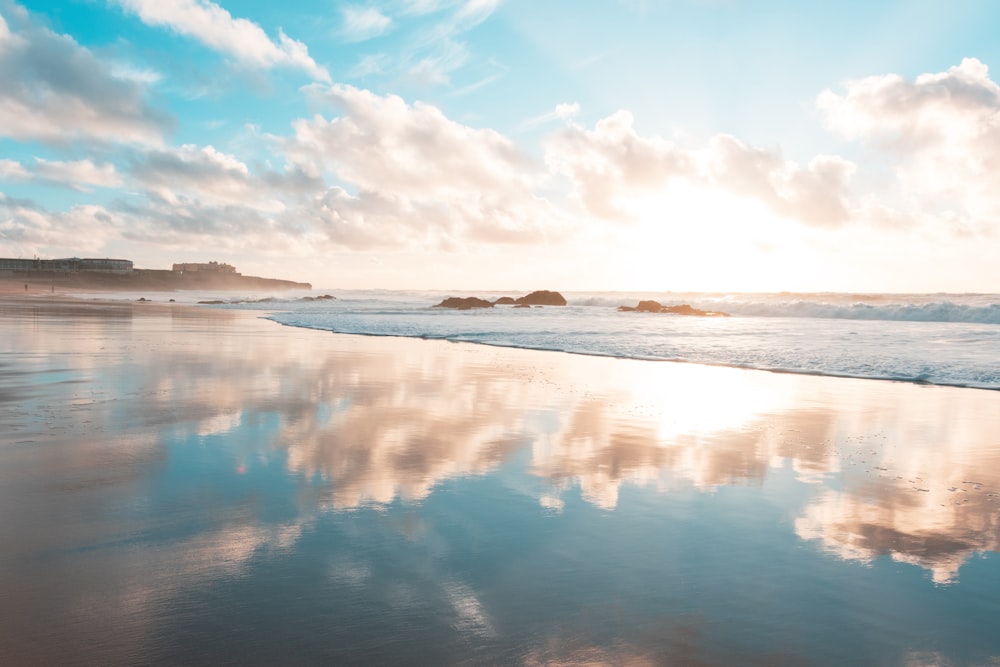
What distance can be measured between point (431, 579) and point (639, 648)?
1258mm

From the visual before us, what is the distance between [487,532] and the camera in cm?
459

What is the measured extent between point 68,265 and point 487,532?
201563 mm

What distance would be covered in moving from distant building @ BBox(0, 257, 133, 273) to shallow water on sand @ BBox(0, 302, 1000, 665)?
7422 inches

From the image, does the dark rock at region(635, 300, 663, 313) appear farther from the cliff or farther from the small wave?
the cliff

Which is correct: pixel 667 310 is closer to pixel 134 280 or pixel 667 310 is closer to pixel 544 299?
pixel 544 299

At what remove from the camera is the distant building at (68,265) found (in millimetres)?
161125

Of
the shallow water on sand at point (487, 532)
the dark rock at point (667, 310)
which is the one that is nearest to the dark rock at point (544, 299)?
the dark rock at point (667, 310)

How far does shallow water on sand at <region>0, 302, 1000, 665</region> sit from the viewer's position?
316 cm

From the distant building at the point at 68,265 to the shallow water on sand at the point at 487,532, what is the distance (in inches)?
7422

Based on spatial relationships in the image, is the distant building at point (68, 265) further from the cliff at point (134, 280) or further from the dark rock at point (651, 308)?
the dark rock at point (651, 308)

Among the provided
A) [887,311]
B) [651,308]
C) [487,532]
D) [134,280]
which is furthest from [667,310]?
[134,280]

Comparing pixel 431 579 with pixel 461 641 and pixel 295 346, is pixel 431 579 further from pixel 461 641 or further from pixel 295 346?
pixel 295 346

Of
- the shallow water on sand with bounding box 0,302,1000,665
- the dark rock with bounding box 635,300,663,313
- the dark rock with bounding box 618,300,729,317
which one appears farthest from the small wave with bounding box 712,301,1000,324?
the shallow water on sand with bounding box 0,302,1000,665

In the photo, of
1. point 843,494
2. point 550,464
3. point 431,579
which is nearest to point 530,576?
point 431,579
